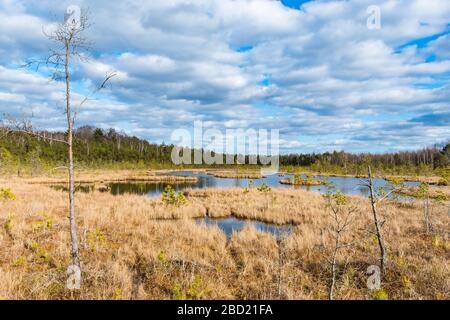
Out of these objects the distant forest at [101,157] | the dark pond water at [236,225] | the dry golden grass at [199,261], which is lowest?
the dark pond water at [236,225]

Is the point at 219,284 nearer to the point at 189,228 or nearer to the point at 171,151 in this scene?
the point at 189,228

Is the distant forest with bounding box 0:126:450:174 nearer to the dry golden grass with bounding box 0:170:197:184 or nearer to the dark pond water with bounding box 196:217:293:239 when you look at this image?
the dry golden grass with bounding box 0:170:197:184

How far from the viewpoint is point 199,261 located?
31.5ft

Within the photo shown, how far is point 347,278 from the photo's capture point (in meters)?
7.91

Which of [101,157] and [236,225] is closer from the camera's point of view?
[236,225]

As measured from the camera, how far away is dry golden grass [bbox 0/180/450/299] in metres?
7.41

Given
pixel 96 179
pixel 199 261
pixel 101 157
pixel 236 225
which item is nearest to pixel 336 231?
pixel 199 261

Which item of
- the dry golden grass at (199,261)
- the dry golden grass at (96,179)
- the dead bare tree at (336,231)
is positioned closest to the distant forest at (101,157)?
the dry golden grass at (96,179)

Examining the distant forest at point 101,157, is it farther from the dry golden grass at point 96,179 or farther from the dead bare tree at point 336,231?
the dead bare tree at point 336,231

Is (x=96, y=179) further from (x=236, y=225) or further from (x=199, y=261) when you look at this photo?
(x=199, y=261)

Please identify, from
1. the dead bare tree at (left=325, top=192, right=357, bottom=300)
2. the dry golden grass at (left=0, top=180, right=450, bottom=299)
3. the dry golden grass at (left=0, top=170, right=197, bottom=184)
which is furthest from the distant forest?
the dry golden grass at (left=0, top=180, right=450, bottom=299)

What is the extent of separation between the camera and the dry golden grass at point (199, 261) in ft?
24.3
